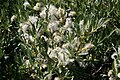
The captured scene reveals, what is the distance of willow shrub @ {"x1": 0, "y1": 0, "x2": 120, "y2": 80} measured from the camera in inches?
73.0

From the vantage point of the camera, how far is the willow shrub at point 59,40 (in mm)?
1854

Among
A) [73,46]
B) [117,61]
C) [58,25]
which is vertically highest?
[58,25]

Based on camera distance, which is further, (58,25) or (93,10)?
(93,10)

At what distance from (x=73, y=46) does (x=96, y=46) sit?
214mm

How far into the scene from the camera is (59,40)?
1866 mm

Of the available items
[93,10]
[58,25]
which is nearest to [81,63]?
[58,25]

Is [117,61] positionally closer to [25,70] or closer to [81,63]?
[81,63]

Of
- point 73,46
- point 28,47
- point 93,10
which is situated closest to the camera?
point 73,46

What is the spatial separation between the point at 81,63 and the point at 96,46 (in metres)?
0.15

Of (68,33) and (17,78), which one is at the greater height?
(68,33)

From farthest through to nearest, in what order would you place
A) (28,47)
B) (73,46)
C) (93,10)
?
1. (93,10)
2. (28,47)
3. (73,46)

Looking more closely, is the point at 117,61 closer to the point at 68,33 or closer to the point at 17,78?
the point at 68,33

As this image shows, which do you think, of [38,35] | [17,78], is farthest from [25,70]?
[38,35]

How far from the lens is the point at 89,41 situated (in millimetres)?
1888
